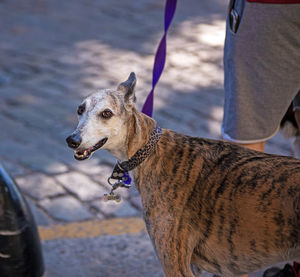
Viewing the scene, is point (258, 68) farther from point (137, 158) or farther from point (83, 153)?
point (83, 153)

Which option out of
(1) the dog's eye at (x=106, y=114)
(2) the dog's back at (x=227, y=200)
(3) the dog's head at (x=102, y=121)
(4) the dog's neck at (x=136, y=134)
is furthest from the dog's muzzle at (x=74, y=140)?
(2) the dog's back at (x=227, y=200)

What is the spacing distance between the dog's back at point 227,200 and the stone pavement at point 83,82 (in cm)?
105

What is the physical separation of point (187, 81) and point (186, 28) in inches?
82.6

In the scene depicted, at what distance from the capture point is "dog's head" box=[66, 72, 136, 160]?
2461 millimetres

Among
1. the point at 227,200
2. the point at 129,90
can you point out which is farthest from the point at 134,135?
the point at 227,200

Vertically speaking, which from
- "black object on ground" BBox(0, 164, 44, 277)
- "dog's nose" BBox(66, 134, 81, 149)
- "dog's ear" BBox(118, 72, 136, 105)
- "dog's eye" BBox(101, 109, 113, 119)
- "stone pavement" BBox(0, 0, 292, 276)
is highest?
"dog's ear" BBox(118, 72, 136, 105)

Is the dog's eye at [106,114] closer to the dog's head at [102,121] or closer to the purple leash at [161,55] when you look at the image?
the dog's head at [102,121]

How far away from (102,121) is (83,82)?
159 inches

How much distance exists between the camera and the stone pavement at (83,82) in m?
4.28

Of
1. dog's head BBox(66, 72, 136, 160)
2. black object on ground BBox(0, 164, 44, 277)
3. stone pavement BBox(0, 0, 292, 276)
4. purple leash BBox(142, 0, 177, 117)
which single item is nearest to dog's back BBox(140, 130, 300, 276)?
dog's head BBox(66, 72, 136, 160)

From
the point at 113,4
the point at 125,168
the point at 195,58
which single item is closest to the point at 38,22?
the point at 113,4

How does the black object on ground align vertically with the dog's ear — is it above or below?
below

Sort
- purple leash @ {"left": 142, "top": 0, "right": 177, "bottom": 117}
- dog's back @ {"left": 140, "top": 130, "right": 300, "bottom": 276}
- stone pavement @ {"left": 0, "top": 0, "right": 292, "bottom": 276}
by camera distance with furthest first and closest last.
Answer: stone pavement @ {"left": 0, "top": 0, "right": 292, "bottom": 276} < purple leash @ {"left": 142, "top": 0, "right": 177, "bottom": 117} < dog's back @ {"left": 140, "top": 130, "right": 300, "bottom": 276}

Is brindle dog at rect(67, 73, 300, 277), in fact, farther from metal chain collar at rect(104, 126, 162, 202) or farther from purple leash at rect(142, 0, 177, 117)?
purple leash at rect(142, 0, 177, 117)
